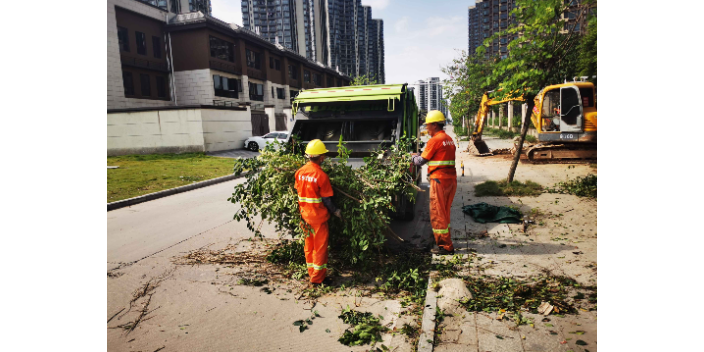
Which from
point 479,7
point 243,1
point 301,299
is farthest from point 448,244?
point 479,7

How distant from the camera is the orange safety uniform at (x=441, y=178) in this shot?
205 inches

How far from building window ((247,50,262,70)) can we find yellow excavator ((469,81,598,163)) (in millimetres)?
25860

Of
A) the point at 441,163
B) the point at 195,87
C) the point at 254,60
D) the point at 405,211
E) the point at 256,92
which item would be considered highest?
the point at 254,60

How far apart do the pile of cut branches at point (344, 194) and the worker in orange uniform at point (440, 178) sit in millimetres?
328

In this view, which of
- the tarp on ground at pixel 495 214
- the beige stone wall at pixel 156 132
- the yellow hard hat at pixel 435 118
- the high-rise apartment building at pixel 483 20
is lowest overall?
the tarp on ground at pixel 495 214

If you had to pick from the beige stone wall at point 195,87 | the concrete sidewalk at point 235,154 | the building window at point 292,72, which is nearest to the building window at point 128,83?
the beige stone wall at point 195,87

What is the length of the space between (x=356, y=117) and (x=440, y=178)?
9.26ft

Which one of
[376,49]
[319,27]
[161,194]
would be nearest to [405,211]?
[161,194]

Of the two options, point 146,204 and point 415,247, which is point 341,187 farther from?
point 146,204

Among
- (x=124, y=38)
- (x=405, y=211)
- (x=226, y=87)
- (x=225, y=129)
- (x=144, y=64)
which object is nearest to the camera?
(x=405, y=211)

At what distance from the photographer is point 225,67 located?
1226 inches

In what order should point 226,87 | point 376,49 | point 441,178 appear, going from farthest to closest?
point 376,49 → point 226,87 → point 441,178

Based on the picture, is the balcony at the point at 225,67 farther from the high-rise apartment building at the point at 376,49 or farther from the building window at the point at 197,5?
the high-rise apartment building at the point at 376,49

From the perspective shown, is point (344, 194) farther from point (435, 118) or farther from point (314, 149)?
point (435, 118)
